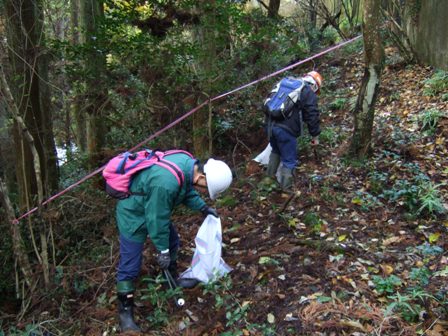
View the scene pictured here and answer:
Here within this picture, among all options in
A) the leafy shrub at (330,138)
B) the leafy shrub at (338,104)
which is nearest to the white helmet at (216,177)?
the leafy shrub at (330,138)

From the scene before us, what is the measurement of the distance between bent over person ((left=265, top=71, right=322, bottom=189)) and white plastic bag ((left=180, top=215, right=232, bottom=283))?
193 centimetres

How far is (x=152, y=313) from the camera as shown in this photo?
13.0 feet

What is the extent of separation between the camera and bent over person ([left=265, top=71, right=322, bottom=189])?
5441 millimetres

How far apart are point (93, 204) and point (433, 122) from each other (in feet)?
19.0

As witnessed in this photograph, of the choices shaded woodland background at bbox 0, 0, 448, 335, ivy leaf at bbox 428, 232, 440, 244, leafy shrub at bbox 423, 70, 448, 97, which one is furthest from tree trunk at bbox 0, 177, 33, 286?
leafy shrub at bbox 423, 70, 448, 97

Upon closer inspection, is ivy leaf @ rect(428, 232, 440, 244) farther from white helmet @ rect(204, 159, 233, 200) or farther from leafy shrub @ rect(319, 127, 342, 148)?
leafy shrub @ rect(319, 127, 342, 148)

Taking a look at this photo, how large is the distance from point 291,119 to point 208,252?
2.37 metres

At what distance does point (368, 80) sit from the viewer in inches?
221

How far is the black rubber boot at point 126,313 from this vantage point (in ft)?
12.2

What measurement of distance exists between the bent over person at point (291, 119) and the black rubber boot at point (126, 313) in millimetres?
2863

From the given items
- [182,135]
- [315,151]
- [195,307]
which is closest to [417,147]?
[315,151]

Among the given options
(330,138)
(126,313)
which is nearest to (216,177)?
(126,313)

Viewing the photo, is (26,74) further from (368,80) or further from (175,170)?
(368,80)

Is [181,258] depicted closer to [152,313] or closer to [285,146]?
[152,313]
